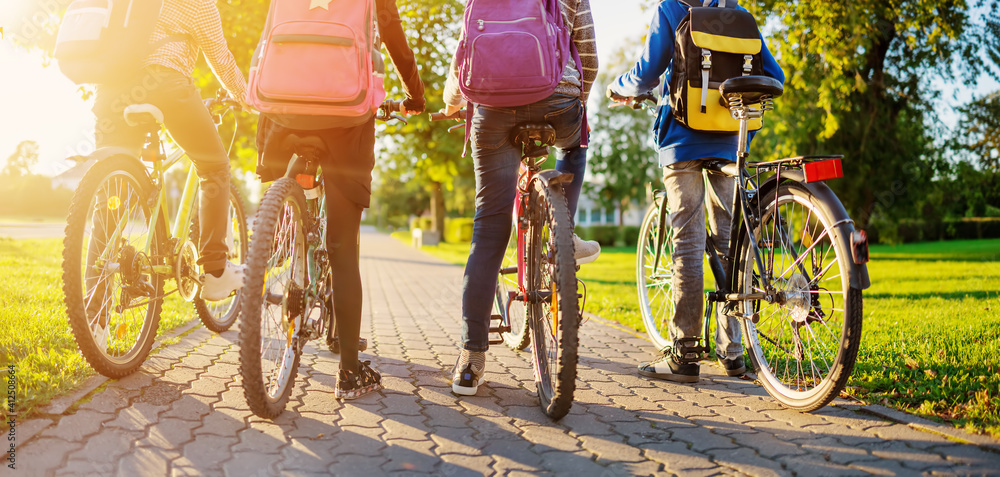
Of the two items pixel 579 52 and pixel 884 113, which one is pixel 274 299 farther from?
pixel 884 113

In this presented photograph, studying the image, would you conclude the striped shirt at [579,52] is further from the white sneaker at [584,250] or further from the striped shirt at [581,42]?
the white sneaker at [584,250]

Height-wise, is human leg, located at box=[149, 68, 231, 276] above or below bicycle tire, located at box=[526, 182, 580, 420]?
above

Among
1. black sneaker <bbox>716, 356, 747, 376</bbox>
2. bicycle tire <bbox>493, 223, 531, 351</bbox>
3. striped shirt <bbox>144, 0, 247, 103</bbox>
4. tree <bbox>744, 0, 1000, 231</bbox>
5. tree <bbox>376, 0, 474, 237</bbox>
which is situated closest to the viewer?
striped shirt <bbox>144, 0, 247, 103</bbox>

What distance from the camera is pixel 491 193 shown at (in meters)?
3.25

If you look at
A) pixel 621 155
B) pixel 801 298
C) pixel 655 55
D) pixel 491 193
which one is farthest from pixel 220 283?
Answer: pixel 621 155

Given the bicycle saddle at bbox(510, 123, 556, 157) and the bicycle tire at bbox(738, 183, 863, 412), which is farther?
the bicycle saddle at bbox(510, 123, 556, 157)

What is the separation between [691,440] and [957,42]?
57.2ft

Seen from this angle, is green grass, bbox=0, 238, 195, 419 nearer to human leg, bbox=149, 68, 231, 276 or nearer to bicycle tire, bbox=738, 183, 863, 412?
human leg, bbox=149, 68, 231, 276

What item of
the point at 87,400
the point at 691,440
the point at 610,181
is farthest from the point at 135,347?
the point at 610,181

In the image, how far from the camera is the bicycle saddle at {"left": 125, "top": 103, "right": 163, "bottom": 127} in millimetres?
3121

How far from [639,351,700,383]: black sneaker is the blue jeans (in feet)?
3.34

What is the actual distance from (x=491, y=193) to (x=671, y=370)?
1.40 m

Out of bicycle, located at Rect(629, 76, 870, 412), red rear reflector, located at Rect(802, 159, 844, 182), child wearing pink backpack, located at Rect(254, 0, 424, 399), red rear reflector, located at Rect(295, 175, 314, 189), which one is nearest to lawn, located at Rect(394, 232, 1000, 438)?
bicycle, located at Rect(629, 76, 870, 412)

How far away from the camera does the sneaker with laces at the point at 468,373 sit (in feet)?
10.7
